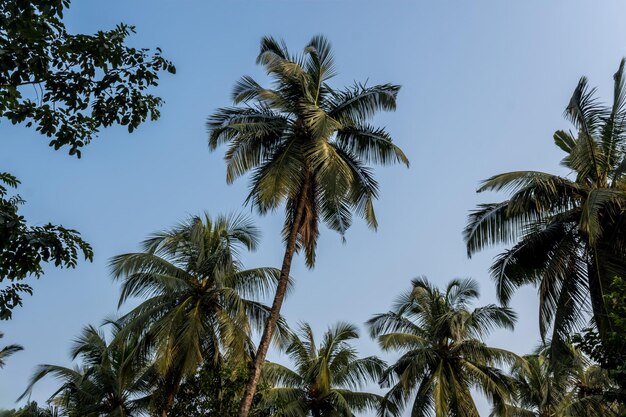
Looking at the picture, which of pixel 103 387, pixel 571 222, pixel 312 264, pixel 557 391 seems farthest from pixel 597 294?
pixel 103 387

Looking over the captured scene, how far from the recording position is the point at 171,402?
16781 millimetres

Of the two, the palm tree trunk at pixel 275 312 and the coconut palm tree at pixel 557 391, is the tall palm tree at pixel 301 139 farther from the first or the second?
the coconut palm tree at pixel 557 391

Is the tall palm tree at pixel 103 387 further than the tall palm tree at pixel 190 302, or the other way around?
the tall palm tree at pixel 103 387

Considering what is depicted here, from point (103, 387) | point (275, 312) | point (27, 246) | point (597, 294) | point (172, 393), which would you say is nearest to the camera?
point (27, 246)

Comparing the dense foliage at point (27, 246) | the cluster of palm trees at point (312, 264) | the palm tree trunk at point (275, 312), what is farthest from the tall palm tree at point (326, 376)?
the dense foliage at point (27, 246)

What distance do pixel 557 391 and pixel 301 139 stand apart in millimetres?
15621

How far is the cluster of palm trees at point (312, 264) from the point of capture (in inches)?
569

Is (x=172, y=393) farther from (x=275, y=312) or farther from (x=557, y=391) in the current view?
(x=557, y=391)

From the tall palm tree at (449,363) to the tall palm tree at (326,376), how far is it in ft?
4.48

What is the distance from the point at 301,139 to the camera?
16.9 metres

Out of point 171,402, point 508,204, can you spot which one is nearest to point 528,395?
point 508,204

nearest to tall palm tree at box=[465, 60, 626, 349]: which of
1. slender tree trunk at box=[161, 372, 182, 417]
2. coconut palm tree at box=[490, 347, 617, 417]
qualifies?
coconut palm tree at box=[490, 347, 617, 417]

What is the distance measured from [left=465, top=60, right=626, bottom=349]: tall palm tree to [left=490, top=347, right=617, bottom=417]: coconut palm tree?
4.69m

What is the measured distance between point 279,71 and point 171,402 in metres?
9.75
